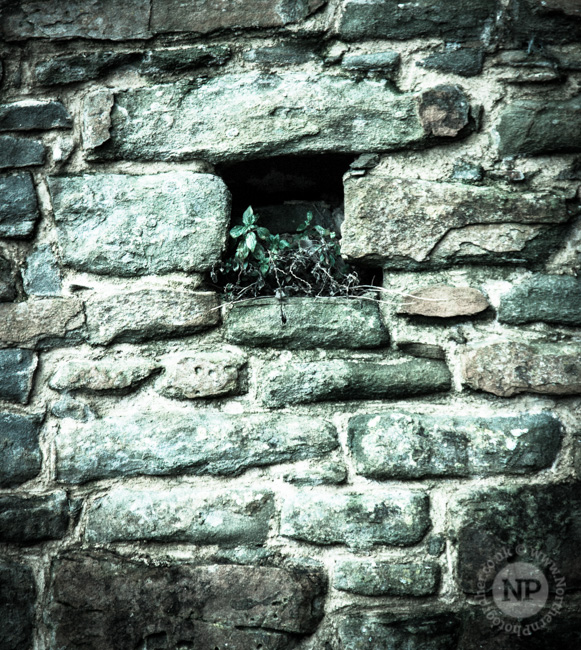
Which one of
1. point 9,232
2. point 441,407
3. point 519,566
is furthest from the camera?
point 9,232

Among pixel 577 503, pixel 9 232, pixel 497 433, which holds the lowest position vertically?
pixel 577 503

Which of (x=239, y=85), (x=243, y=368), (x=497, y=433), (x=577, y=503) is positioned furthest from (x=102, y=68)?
(x=577, y=503)

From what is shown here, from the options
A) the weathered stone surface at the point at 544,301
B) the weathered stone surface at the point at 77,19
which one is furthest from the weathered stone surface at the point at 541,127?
the weathered stone surface at the point at 77,19

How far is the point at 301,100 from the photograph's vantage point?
1.55 metres

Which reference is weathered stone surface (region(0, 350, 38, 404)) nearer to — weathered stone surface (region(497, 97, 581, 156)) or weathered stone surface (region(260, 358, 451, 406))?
weathered stone surface (region(260, 358, 451, 406))

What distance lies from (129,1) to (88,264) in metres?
0.78

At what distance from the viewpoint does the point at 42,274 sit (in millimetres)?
1585

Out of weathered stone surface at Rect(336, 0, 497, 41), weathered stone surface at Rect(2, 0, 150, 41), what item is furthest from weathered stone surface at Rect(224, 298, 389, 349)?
weathered stone surface at Rect(2, 0, 150, 41)

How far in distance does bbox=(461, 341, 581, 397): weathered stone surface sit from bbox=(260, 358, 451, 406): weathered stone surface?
87mm

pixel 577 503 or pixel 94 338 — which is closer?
pixel 577 503

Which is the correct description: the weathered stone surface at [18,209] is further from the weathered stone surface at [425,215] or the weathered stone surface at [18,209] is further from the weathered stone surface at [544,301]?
the weathered stone surface at [544,301]

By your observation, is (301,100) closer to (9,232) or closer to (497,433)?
(9,232)

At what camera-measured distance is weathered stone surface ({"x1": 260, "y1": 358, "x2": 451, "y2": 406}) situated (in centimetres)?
147

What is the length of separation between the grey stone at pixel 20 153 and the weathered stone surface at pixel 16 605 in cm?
111
